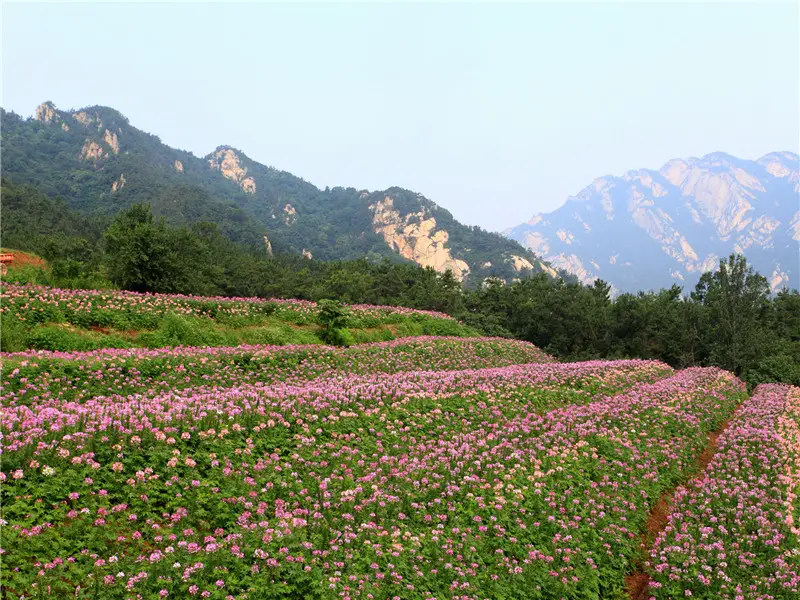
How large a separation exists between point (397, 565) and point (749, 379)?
27.5m

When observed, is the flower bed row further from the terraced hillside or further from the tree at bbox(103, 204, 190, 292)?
the tree at bbox(103, 204, 190, 292)

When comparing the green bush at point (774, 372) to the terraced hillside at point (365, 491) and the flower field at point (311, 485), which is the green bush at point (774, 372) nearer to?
the terraced hillside at point (365, 491)

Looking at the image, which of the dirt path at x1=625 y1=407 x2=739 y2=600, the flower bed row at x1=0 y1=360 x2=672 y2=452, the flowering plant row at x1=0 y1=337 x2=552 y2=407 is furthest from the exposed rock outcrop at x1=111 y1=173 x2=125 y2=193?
the dirt path at x1=625 y1=407 x2=739 y2=600

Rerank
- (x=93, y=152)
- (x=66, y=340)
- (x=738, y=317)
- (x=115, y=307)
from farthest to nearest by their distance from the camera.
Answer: (x=93, y=152) → (x=738, y=317) → (x=115, y=307) → (x=66, y=340)

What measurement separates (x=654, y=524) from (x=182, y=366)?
11.2m

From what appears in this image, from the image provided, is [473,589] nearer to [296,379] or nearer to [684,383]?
[296,379]

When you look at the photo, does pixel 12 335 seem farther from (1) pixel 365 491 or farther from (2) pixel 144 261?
(1) pixel 365 491

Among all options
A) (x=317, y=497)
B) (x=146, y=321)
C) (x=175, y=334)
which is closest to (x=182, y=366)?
(x=175, y=334)

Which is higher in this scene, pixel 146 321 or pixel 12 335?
pixel 146 321

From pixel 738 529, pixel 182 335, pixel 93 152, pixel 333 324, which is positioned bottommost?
pixel 182 335

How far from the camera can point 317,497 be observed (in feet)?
22.9

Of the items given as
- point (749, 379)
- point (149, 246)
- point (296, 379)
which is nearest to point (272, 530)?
point (296, 379)

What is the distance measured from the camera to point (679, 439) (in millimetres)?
12125

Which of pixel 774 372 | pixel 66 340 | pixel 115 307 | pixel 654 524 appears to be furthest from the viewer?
pixel 774 372
